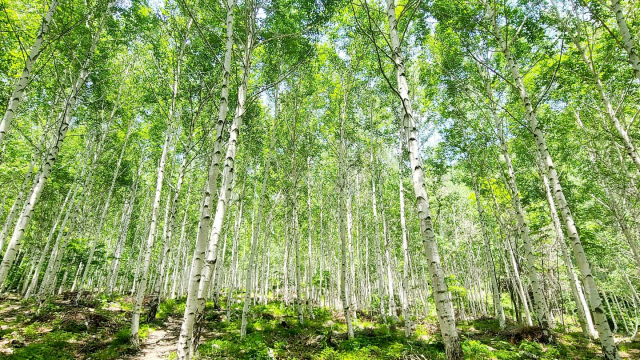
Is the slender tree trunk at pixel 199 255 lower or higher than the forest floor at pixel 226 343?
higher

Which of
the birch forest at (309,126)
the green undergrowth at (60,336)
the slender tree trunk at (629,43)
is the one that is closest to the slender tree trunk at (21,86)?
the birch forest at (309,126)

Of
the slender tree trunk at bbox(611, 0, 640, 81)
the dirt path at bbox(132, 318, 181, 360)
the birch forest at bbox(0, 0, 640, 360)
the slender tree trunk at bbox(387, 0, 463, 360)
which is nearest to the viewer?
the slender tree trunk at bbox(387, 0, 463, 360)

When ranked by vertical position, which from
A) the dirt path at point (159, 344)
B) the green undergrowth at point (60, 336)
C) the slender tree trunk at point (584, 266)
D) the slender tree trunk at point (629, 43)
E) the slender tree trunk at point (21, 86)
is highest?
the slender tree trunk at point (629, 43)

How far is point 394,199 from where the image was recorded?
77.8ft

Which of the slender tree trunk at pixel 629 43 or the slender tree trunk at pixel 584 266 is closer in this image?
the slender tree trunk at pixel 584 266

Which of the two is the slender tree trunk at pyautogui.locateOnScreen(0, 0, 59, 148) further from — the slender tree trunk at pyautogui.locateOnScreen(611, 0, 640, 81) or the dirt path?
the slender tree trunk at pyautogui.locateOnScreen(611, 0, 640, 81)

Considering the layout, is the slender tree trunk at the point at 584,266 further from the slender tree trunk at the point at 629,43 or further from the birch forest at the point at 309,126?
the slender tree trunk at the point at 629,43

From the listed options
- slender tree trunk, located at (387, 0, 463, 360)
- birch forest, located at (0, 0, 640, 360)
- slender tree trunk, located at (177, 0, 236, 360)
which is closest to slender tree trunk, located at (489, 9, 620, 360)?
birch forest, located at (0, 0, 640, 360)

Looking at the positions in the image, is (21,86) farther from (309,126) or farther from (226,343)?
(309,126)

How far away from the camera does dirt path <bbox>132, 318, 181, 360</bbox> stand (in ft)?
24.9

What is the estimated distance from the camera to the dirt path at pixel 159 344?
24.9 feet

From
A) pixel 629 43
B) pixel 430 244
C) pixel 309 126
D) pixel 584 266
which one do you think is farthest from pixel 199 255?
pixel 309 126

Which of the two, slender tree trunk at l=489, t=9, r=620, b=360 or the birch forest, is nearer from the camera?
slender tree trunk at l=489, t=9, r=620, b=360

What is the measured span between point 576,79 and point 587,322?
12.2 meters
